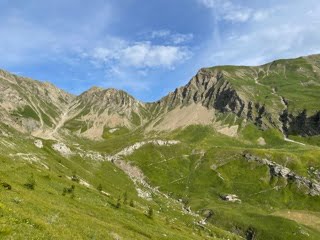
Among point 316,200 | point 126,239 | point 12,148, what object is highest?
point 316,200

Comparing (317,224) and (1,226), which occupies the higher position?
(317,224)

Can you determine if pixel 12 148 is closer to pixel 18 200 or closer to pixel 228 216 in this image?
pixel 228 216

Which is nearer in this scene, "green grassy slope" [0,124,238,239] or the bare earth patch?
"green grassy slope" [0,124,238,239]

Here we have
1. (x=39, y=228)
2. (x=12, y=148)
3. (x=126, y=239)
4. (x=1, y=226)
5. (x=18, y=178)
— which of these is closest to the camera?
(x=1, y=226)

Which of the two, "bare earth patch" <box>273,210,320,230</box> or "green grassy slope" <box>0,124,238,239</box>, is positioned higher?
"bare earth patch" <box>273,210,320,230</box>

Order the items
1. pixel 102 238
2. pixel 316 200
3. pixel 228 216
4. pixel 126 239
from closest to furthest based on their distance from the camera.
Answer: pixel 102 238 < pixel 126 239 < pixel 228 216 < pixel 316 200

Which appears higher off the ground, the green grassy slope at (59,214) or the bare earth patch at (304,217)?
the bare earth patch at (304,217)

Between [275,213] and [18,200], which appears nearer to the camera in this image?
[18,200]

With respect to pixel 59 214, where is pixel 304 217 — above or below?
above

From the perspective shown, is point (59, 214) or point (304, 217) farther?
point (304, 217)

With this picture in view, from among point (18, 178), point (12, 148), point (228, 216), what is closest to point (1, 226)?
point (18, 178)

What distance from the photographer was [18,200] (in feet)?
135

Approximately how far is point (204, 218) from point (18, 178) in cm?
11031

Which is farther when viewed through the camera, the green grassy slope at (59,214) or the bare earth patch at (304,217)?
the bare earth patch at (304,217)
